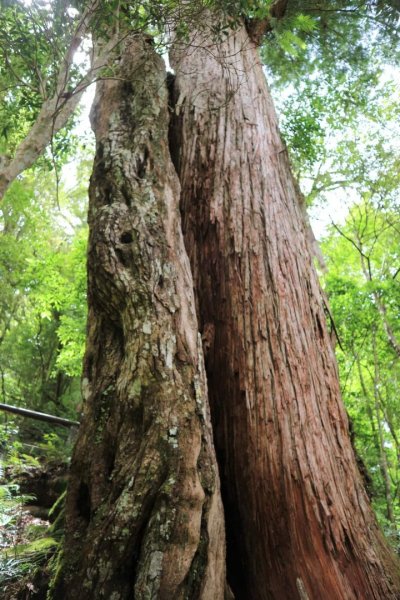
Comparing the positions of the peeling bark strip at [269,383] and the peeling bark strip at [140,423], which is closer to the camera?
the peeling bark strip at [140,423]

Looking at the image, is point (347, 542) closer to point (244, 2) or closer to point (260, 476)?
point (260, 476)

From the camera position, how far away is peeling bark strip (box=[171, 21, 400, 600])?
6.86 feet

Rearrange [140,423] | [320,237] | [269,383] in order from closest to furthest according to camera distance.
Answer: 1. [140,423]
2. [269,383]
3. [320,237]

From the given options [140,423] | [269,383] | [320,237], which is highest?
[320,237]

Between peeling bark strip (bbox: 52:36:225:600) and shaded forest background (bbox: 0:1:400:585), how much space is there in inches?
34.8

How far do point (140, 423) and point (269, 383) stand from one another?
840 millimetres

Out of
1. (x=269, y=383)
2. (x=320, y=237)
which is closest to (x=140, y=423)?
(x=269, y=383)

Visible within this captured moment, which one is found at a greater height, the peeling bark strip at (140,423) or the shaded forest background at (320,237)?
the shaded forest background at (320,237)

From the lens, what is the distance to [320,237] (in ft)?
40.9

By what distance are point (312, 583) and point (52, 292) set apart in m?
8.83

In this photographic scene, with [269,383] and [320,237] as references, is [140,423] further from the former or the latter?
[320,237]

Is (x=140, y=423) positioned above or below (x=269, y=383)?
below

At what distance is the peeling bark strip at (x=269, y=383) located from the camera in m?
2.09

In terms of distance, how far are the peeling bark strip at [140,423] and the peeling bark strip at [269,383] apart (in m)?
0.35
